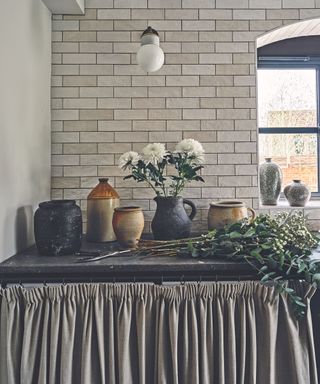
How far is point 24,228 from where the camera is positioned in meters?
1.49

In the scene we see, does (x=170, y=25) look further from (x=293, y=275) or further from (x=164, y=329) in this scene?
(x=164, y=329)

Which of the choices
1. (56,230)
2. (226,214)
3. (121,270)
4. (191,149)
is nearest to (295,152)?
(226,214)

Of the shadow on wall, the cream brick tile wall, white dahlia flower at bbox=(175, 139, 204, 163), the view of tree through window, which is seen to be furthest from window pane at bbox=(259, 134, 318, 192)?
the shadow on wall

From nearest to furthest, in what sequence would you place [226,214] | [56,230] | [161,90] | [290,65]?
[56,230] → [226,214] → [161,90] → [290,65]

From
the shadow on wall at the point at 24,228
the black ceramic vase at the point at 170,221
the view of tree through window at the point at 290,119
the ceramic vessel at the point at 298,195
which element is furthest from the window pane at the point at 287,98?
the shadow on wall at the point at 24,228

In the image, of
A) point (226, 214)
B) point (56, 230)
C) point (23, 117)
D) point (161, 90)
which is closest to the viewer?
point (56, 230)

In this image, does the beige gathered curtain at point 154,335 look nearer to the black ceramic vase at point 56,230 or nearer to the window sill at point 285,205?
the black ceramic vase at point 56,230

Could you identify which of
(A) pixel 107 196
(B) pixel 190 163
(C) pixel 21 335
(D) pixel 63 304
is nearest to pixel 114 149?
(A) pixel 107 196

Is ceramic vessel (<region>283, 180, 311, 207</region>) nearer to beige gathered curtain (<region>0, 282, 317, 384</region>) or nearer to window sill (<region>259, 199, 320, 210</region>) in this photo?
window sill (<region>259, 199, 320, 210</region>)

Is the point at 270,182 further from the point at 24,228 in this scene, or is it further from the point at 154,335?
the point at 24,228

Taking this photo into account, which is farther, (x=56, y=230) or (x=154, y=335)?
(x=56, y=230)

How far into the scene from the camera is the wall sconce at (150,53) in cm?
153

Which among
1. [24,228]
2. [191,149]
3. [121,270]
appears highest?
[191,149]

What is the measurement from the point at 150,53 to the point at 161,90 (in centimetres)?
29
